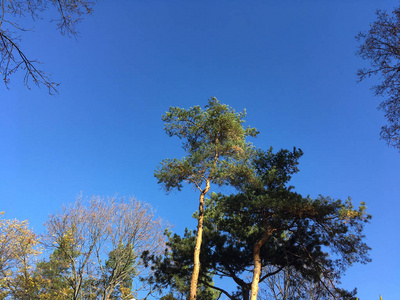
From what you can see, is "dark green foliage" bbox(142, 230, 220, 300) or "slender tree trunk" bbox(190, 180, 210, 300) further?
"dark green foliage" bbox(142, 230, 220, 300)

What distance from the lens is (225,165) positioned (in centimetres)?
1284

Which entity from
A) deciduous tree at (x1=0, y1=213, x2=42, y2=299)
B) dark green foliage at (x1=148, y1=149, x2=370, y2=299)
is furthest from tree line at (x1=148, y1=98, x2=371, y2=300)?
deciduous tree at (x1=0, y1=213, x2=42, y2=299)

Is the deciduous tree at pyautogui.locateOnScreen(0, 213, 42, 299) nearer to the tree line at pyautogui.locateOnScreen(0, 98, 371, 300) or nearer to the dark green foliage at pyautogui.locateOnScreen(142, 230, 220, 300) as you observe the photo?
the tree line at pyautogui.locateOnScreen(0, 98, 371, 300)

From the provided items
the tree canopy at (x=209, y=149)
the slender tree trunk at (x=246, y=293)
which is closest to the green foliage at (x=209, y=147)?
the tree canopy at (x=209, y=149)

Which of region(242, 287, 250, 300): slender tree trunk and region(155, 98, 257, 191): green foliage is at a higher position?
region(155, 98, 257, 191): green foliage

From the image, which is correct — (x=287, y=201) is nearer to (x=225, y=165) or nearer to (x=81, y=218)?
(x=225, y=165)

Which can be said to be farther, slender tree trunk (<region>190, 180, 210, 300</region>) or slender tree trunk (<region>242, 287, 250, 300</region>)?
slender tree trunk (<region>242, 287, 250, 300</region>)

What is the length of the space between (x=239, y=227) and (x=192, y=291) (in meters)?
4.80

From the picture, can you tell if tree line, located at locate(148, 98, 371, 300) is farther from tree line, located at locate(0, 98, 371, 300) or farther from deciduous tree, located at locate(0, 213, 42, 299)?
deciduous tree, located at locate(0, 213, 42, 299)

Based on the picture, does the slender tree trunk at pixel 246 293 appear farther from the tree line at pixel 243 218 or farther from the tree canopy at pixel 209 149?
the tree canopy at pixel 209 149

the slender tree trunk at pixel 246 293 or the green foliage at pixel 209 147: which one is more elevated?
the green foliage at pixel 209 147

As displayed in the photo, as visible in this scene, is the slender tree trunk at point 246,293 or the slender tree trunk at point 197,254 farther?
the slender tree trunk at point 246,293

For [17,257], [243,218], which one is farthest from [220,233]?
[17,257]

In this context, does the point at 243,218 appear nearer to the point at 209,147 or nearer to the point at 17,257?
the point at 209,147
